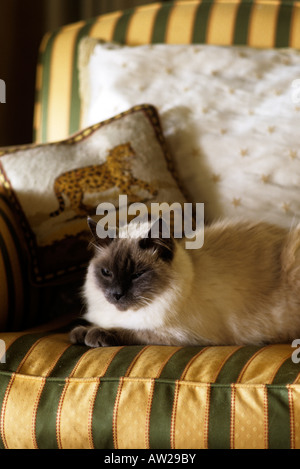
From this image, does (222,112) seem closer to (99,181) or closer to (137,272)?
(99,181)

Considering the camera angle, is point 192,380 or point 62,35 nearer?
point 192,380

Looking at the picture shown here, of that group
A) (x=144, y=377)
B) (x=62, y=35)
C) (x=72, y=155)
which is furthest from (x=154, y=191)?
(x=62, y=35)

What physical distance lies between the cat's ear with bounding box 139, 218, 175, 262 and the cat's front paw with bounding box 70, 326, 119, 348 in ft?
0.69

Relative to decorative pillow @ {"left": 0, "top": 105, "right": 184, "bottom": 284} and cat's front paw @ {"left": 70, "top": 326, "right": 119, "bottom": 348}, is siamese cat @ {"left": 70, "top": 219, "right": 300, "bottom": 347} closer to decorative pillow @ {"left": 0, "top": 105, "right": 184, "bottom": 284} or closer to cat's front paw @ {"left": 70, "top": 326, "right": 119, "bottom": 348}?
cat's front paw @ {"left": 70, "top": 326, "right": 119, "bottom": 348}

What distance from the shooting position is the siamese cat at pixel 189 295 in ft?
3.85

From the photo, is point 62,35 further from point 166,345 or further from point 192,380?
point 192,380

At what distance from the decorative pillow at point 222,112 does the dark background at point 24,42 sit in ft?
2.31

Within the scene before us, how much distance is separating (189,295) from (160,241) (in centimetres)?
14

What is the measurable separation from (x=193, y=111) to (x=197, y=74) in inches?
5.1

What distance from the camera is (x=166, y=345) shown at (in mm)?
1166

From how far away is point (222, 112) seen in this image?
161 cm

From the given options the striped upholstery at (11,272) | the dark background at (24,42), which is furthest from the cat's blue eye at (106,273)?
the dark background at (24,42)

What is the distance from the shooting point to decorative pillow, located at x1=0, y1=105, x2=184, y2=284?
1.41 meters

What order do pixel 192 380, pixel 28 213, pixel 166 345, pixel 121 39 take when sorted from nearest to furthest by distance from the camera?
pixel 192 380, pixel 166 345, pixel 28 213, pixel 121 39
